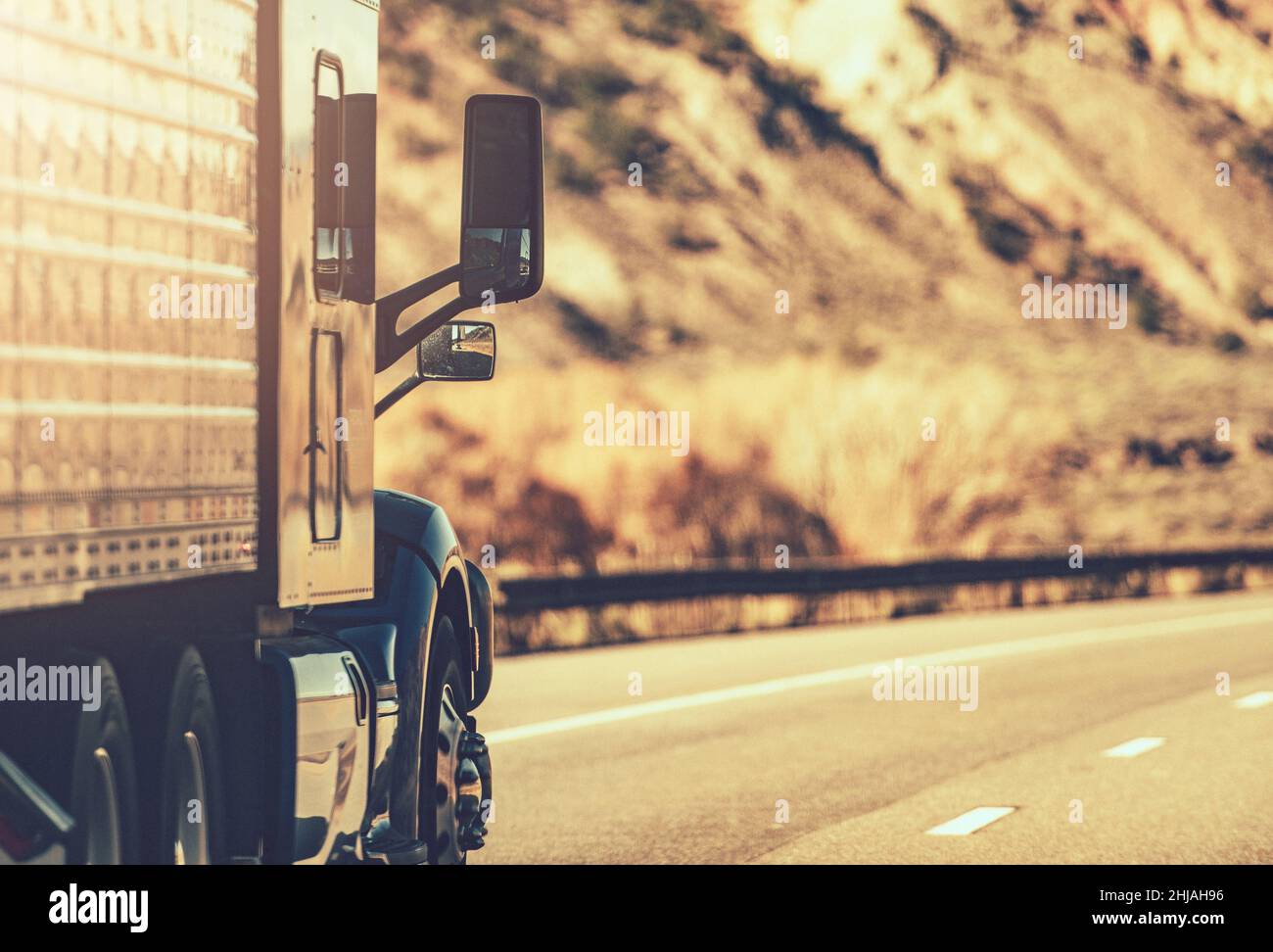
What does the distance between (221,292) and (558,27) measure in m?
76.5

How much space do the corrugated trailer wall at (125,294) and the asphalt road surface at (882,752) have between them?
4.42 meters

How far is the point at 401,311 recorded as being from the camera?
6.71 meters

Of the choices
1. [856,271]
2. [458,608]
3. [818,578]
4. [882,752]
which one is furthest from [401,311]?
[856,271]

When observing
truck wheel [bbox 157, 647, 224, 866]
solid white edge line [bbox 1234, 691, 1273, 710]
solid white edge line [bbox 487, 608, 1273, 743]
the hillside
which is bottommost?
solid white edge line [bbox 1234, 691, 1273, 710]

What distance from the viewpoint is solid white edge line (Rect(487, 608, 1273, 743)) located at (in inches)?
589

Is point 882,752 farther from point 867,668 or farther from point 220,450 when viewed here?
point 220,450

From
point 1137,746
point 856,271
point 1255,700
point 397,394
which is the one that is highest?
point 856,271

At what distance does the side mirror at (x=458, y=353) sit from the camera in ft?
24.2

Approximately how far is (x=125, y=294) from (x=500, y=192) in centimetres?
162

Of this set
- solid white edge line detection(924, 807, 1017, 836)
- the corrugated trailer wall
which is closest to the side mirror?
the corrugated trailer wall

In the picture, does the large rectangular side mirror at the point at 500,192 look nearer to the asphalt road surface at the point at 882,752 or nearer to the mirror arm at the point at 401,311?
the mirror arm at the point at 401,311

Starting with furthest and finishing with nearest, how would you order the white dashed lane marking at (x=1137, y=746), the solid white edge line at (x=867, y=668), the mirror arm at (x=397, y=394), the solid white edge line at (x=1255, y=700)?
the solid white edge line at (x=1255, y=700) < the solid white edge line at (x=867, y=668) < the white dashed lane marking at (x=1137, y=746) < the mirror arm at (x=397, y=394)

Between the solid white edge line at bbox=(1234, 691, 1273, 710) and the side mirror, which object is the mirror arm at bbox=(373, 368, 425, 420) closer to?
the side mirror

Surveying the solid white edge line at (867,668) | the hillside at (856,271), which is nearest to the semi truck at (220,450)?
the solid white edge line at (867,668)
